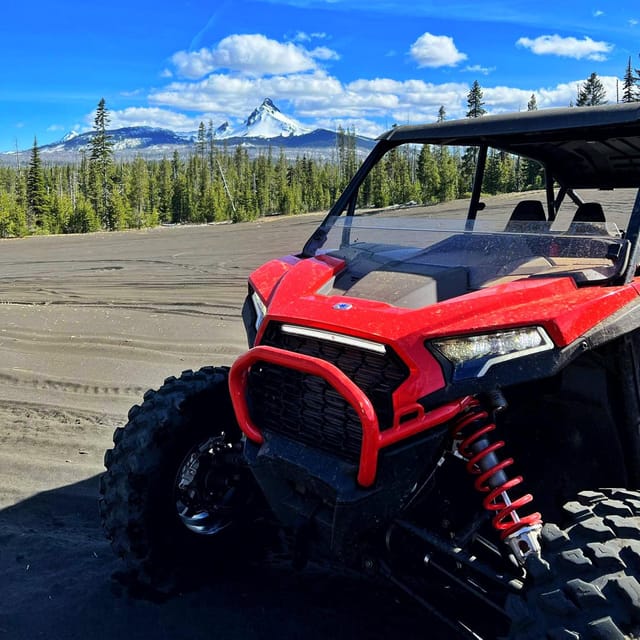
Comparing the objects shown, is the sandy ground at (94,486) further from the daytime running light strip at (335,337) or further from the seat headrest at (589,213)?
the seat headrest at (589,213)

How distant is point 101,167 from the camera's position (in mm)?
75562

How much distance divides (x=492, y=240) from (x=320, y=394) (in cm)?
122

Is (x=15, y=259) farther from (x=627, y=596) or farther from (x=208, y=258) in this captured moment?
(x=627, y=596)

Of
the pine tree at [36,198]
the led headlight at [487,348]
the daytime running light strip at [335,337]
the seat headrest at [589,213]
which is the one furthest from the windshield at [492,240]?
the pine tree at [36,198]

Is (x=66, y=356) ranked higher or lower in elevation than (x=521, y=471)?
lower

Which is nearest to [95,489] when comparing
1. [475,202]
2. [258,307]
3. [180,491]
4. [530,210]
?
[180,491]

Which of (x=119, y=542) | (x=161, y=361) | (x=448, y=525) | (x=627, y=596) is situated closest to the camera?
(x=627, y=596)

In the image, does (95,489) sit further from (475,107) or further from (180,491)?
(475,107)

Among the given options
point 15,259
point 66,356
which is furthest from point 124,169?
point 66,356

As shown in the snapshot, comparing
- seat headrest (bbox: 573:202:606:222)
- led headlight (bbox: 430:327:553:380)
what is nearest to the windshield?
seat headrest (bbox: 573:202:606:222)

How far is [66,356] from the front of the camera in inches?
318

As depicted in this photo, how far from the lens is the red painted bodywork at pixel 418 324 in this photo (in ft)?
7.92

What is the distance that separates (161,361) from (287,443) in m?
5.28

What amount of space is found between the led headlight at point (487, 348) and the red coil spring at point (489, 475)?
0.42 ft
